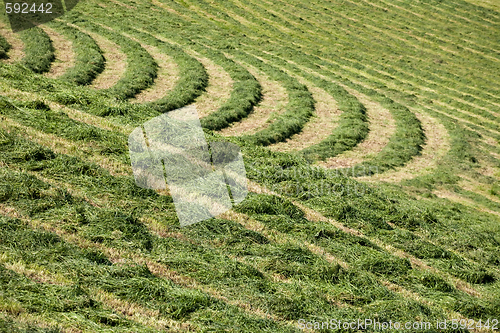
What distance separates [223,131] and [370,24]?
34.3 meters

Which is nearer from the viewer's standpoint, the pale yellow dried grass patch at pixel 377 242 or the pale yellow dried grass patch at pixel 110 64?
the pale yellow dried grass patch at pixel 377 242

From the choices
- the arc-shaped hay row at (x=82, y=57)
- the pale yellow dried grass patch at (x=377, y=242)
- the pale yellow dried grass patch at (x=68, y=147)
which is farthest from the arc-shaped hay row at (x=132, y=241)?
the arc-shaped hay row at (x=82, y=57)

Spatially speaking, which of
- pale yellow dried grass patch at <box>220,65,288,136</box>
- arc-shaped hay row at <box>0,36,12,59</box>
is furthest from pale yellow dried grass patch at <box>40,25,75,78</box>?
pale yellow dried grass patch at <box>220,65,288,136</box>

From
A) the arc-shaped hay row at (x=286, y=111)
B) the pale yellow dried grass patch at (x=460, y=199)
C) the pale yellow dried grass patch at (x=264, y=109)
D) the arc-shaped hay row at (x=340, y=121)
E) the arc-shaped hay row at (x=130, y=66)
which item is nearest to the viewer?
the pale yellow dried grass patch at (x=460, y=199)

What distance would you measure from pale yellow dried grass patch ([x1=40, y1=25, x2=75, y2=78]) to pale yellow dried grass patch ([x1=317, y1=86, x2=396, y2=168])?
12417mm

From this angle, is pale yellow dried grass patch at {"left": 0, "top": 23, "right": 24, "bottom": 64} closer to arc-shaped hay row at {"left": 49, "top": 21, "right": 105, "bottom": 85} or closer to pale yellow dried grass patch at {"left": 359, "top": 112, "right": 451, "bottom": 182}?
arc-shaped hay row at {"left": 49, "top": 21, "right": 105, "bottom": 85}

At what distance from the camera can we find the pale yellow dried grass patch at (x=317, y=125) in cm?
1879

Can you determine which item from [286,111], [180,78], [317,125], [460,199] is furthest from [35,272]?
[180,78]

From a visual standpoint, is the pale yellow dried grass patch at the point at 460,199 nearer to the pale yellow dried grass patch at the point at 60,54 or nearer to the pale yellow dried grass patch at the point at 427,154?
the pale yellow dried grass patch at the point at 427,154

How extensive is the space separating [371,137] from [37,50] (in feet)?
54.7

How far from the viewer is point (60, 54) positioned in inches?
892

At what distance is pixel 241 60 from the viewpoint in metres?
30.5

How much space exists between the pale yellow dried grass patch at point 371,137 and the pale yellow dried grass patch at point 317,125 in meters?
1.57

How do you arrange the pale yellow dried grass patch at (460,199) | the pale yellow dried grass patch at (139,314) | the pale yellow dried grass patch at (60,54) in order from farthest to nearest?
the pale yellow dried grass patch at (60,54) → the pale yellow dried grass patch at (460,199) → the pale yellow dried grass patch at (139,314)
